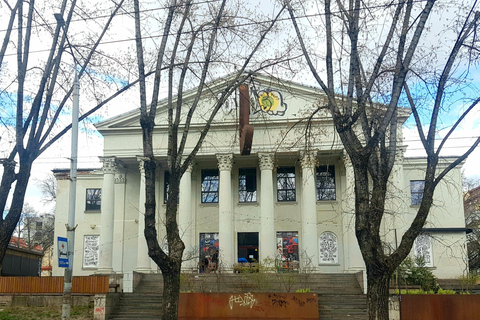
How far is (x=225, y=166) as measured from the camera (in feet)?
103

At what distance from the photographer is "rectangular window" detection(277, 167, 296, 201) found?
3384 centimetres

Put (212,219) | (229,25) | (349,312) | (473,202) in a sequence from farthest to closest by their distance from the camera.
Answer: (473,202) < (212,219) < (349,312) < (229,25)

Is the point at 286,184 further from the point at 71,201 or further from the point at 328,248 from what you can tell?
the point at 71,201

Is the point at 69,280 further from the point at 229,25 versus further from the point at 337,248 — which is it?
the point at 337,248

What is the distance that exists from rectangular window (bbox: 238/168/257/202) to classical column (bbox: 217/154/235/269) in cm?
270

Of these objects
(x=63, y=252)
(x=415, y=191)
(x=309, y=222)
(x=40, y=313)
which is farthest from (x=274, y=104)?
(x=63, y=252)

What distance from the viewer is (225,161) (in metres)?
31.4

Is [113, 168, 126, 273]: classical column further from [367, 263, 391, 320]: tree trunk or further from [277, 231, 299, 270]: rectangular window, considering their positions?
[367, 263, 391, 320]: tree trunk

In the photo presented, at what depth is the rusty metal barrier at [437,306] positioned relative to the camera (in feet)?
63.6

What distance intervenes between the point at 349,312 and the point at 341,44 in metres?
13.0

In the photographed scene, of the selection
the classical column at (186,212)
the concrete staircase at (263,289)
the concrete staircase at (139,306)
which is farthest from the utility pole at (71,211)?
the classical column at (186,212)

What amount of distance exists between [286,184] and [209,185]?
17.3 ft

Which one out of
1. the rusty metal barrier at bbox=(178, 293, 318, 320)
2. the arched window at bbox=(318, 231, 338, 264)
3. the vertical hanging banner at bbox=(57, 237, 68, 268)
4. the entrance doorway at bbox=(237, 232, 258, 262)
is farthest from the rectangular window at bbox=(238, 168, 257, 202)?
the vertical hanging banner at bbox=(57, 237, 68, 268)

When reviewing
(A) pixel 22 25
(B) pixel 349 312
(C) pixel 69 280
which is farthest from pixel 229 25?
(B) pixel 349 312
